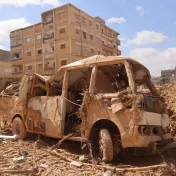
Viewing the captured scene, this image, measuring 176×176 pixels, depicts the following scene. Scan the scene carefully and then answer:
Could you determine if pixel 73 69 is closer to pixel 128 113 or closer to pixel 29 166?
pixel 128 113

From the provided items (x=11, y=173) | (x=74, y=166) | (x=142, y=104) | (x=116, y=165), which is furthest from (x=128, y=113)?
(x=11, y=173)

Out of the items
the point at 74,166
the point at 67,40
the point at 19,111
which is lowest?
the point at 74,166

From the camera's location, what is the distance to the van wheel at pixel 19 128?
24.3 ft

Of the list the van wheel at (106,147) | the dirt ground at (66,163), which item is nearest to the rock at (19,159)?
the dirt ground at (66,163)

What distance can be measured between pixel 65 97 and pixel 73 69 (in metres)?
0.74

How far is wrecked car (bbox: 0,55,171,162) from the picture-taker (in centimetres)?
462

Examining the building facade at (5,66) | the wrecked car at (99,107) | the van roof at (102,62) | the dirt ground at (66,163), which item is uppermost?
the building facade at (5,66)

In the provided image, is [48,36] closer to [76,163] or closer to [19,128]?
[19,128]

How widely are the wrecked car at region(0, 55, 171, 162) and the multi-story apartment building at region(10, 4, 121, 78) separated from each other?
34706 mm

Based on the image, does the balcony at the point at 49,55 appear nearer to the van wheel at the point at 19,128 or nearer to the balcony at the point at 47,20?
the balcony at the point at 47,20

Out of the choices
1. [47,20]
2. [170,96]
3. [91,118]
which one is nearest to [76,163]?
[91,118]

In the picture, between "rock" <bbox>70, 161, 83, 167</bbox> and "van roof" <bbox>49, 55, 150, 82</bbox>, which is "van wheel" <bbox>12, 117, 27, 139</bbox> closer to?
"van roof" <bbox>49, 55, 150, 82</bbox>

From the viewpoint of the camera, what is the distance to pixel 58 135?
19.6ft

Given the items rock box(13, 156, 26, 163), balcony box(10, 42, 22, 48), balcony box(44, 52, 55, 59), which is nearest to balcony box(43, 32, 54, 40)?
balcony box(44, 52, 55, 59)
